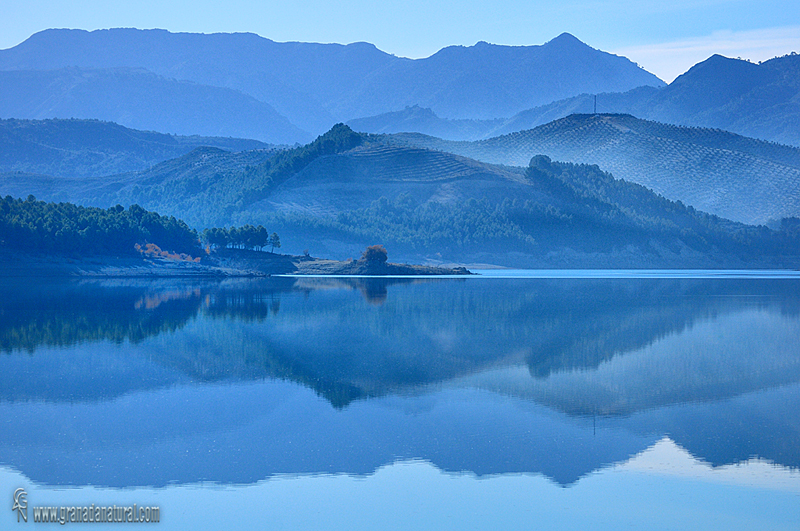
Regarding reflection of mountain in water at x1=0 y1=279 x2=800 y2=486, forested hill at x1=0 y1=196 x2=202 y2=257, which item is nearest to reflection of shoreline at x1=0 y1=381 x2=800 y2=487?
reflection of mountain in water at x1=0 y1=279 x2=800 y2=486

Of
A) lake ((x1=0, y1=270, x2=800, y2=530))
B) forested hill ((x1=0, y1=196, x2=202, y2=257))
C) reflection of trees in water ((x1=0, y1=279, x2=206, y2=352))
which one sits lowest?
lake ((x1=0, y1=270, x2=800, y2=530))

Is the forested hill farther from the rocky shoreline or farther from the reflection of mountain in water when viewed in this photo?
the reflection of mountain in water

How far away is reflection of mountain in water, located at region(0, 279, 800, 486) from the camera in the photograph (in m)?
23.1

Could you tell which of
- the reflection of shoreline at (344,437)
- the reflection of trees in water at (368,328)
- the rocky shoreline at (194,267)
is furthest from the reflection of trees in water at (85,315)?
the rocky shoreline at (194,267)

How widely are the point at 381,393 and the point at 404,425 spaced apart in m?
4.68

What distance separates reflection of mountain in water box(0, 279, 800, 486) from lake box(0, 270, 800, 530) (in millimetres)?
121

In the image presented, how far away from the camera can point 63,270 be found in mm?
125375

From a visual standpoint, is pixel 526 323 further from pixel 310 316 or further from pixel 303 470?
pixel 303 470

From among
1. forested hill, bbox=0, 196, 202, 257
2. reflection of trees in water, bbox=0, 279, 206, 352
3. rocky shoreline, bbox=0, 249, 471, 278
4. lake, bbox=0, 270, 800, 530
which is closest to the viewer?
lake, bbox=0, 270, 800, 530

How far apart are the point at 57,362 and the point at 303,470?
1999cm

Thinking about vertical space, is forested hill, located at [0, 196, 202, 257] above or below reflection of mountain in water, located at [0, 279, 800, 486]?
above

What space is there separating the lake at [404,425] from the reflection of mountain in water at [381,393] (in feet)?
0.40

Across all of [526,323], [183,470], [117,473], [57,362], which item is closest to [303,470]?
[183,470]

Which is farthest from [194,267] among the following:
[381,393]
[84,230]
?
[381,393]
